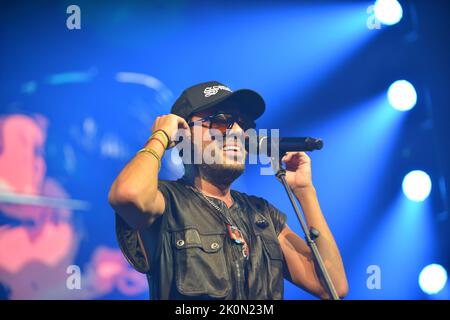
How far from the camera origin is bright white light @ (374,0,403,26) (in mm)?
4578

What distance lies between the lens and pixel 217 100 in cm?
320

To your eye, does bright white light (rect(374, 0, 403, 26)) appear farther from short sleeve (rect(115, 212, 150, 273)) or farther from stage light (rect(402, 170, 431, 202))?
short sleeve (rect(115, 212, 150, 273))

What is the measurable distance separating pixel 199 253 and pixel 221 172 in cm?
47

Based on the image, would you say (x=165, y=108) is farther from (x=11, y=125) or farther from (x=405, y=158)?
(x=405, y=158)

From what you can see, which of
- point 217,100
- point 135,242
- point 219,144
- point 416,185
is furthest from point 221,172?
point 416,185

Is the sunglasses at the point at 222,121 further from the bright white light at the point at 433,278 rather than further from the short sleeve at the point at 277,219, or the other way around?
the bright white light at the point at 433,278

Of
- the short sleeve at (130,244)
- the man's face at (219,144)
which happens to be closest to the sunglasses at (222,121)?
the man's face at (219,144)

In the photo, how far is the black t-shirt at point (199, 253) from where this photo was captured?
285 cm

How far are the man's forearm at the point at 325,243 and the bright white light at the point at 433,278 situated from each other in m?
1.37

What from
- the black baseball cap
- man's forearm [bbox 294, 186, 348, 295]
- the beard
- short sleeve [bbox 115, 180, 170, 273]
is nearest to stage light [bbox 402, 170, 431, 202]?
man's forearm [bbox 294, 186, 348, 295]

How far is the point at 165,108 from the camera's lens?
3.85 metres

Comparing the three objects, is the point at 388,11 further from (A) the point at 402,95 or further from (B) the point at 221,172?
(B) the point at 221,172

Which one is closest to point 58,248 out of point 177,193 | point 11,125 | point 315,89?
point 11,125
